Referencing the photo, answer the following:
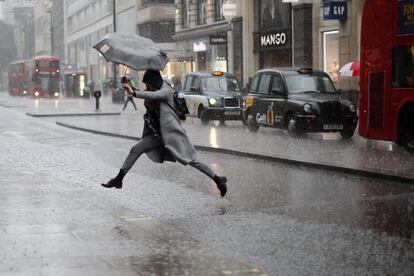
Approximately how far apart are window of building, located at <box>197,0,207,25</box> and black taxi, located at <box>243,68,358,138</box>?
28817mm

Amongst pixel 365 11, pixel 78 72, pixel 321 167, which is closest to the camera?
pixel 321 167

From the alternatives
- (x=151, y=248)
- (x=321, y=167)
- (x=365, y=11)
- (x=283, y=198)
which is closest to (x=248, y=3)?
(x=365, y=11)

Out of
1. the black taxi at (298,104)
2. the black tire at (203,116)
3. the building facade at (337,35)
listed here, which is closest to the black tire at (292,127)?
the black taxi at (298,104)

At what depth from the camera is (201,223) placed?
827 cm

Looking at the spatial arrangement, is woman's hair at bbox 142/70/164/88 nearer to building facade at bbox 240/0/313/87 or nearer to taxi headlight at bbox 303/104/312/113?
taxi headlight at bbox 303/104/312/113

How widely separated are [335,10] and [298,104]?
12.9 meters

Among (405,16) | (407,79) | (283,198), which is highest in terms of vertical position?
(405,16)

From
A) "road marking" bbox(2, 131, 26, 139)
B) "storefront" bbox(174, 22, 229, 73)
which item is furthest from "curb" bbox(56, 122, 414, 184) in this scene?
"storefront" bbox(174, 22, 229, 73)

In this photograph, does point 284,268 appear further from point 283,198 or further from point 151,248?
point 283,198

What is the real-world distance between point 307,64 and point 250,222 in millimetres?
27352

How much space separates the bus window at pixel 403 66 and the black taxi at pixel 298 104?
374 cm

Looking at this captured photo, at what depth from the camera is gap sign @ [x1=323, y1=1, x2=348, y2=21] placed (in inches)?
1234

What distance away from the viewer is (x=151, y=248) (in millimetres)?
6895

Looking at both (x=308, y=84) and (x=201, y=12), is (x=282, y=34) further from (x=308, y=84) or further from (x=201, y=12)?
(x=308, y=84)
